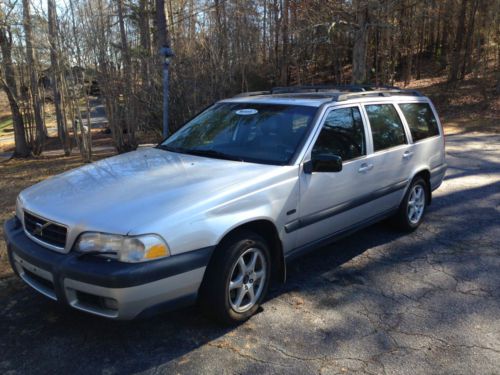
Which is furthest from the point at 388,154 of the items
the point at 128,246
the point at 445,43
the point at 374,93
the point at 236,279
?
the point at 445,43

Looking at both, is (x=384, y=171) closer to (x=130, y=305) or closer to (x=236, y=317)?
(x=236, y=317)

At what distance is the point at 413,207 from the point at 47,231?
3.99 m

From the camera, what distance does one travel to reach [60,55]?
10.9 m

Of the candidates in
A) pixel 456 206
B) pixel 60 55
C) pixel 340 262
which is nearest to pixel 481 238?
pixel 456 206

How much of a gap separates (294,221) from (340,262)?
110 centimetres

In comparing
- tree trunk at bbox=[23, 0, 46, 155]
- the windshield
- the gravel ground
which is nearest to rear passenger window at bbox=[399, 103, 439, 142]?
the gravel ground

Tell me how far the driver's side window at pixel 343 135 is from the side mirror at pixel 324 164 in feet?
0.53

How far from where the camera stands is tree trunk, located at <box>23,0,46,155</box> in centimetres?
1285

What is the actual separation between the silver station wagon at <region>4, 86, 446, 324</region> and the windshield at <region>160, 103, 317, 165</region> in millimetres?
13

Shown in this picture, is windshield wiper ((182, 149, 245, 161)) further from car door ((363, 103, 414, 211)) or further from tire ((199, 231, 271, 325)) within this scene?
car door ((363, 103, 414, 211))

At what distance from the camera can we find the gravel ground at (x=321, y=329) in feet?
9.66

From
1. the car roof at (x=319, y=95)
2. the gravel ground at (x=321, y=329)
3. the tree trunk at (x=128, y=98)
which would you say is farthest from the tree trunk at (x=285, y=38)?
the gravel ground at (x=321, y=329)

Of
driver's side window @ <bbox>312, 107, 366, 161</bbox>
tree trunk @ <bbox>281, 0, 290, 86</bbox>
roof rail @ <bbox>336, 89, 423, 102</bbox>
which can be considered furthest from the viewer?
tree trunk @ <bbox>281, 0, 290, 86</bbox>

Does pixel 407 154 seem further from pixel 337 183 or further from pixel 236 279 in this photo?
pixel 236 279
